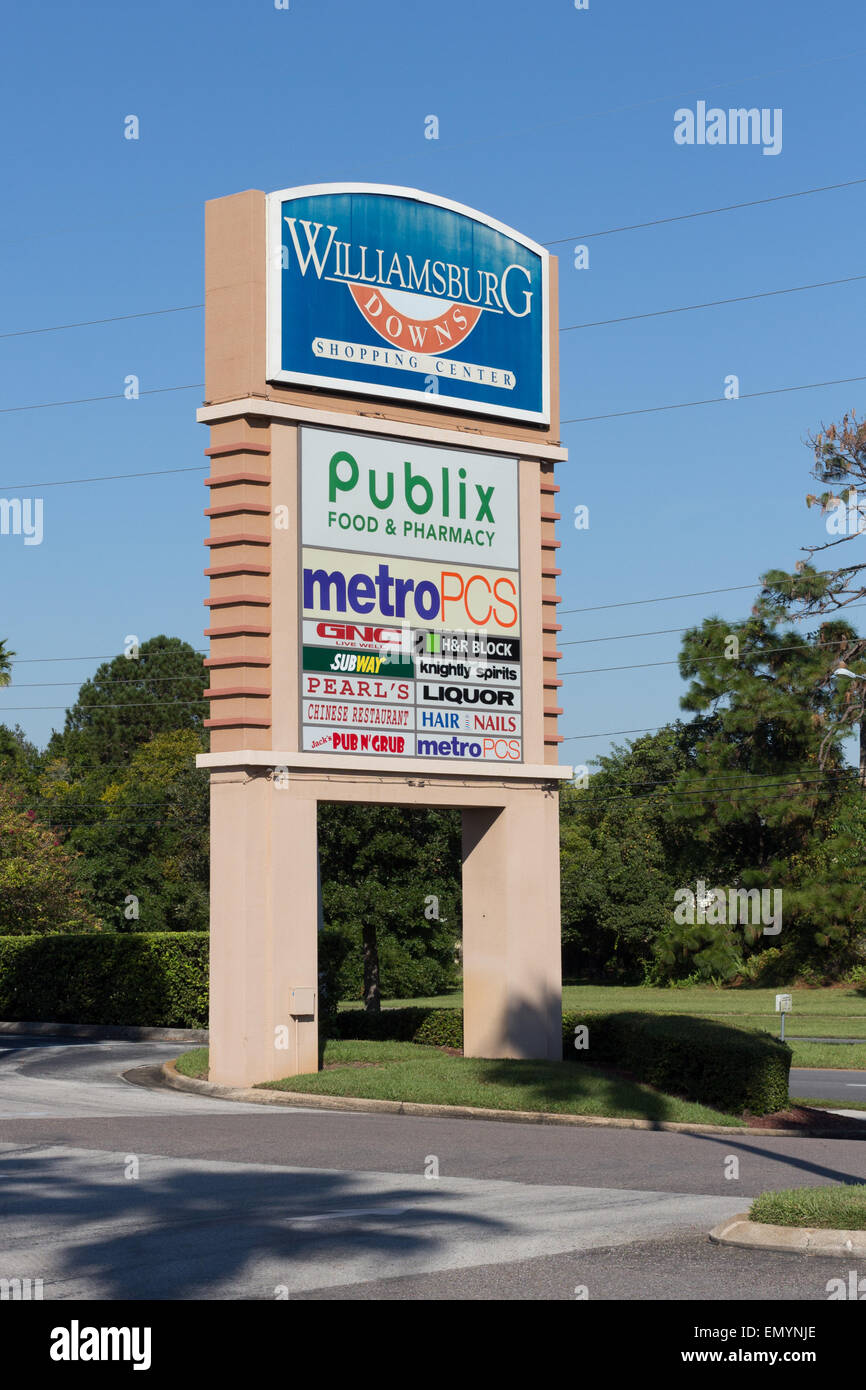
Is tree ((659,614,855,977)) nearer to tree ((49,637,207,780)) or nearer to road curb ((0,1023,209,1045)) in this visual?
road curb ((0,1023,209,1045))

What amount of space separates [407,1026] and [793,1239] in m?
16.9

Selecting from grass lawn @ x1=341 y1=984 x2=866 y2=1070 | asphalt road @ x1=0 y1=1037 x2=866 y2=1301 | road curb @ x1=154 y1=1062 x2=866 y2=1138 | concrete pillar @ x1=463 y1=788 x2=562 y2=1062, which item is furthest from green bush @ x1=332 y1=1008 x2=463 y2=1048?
grass lawn @ x1=341 y1=984 x2=866 y2=1070

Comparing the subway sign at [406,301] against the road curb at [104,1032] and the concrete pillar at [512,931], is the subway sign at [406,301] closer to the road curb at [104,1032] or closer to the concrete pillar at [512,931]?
the concrete pillar at [512,931]

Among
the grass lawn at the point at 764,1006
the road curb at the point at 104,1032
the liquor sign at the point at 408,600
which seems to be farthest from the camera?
the grass lawn at the point at 764,1006

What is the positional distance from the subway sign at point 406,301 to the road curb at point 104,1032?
13.4m

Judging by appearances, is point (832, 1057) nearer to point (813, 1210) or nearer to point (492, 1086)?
point (492, 1086)

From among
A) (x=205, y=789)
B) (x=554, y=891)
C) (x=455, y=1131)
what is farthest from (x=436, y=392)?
(x=205, y=789)

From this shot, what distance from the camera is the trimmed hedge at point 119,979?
31906 millimetres

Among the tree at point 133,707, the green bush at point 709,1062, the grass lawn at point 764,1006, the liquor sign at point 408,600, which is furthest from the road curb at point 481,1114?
the tree at point 133,707

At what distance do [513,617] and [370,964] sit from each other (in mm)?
17595

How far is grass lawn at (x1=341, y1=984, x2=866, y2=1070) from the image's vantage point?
107 feet

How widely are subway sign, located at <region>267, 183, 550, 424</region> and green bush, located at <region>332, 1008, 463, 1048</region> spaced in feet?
32.1

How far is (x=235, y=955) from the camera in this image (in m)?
22.1

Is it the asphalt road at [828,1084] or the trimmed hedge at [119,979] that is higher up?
the trimmed hedge at [119,979]
